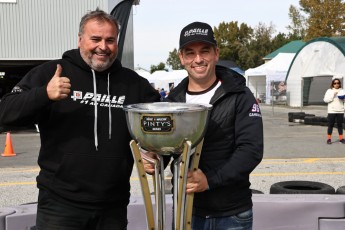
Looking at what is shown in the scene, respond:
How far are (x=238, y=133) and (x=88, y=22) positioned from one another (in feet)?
3.35

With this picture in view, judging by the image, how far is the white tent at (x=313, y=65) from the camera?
24.8 meters

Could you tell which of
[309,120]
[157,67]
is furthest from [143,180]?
[157,67]

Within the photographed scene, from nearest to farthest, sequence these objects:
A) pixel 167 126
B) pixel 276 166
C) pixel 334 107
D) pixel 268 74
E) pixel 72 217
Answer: pixel 167 126, pixel 72 217, pixel 276 166, pixel 334 107, pixel 268 74

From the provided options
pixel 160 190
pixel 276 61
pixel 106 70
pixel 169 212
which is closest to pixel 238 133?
pixel 160 190

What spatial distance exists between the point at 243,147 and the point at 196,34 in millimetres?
644

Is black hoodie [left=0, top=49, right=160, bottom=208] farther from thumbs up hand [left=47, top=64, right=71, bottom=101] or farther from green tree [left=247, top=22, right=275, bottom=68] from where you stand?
green tree [left=247, top=22, right=275, bottom=68]

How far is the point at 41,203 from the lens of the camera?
96.8 inches

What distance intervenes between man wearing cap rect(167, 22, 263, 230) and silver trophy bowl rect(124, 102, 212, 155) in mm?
278

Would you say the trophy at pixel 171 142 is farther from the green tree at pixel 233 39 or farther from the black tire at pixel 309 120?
the green tree at pixel 233 39

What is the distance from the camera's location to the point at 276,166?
27.6 ft

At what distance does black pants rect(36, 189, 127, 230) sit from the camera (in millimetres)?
2367

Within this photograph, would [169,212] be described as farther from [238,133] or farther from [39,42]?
[39,42]

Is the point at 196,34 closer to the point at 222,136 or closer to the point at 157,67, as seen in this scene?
the point at 222,136

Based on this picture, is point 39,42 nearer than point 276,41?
Yes
